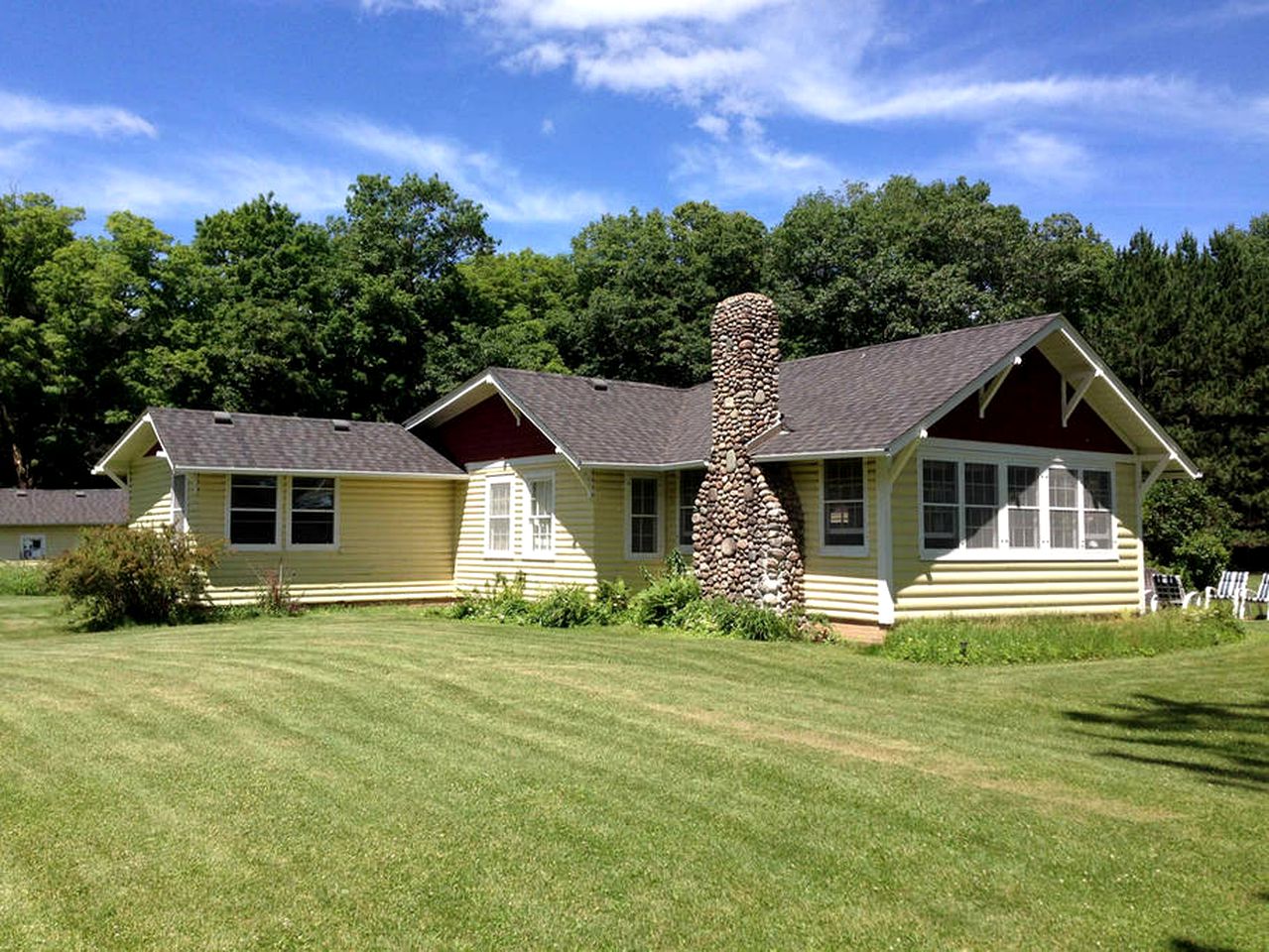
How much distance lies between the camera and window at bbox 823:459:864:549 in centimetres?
1655

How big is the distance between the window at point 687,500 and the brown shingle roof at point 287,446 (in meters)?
5.64

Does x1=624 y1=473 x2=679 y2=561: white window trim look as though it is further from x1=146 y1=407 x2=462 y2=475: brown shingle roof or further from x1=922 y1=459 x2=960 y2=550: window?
x1=922 y1=459 x2=960 y2=550: window

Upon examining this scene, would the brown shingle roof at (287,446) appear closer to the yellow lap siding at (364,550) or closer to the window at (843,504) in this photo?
the yellow lap siding at (364,550)

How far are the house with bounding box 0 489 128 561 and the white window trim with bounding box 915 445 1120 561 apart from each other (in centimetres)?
3370

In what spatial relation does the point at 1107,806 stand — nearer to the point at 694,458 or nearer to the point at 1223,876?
the point at 1223,876

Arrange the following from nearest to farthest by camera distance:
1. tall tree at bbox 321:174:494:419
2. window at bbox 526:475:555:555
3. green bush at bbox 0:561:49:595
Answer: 1. window at bbox 526:475:555:555
2. green bush at bbox 0:561:49:595
3. tall tree at bbox 321:174:494:419

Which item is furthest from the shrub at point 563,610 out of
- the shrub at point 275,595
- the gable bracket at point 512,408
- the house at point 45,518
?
the house at point 45,518

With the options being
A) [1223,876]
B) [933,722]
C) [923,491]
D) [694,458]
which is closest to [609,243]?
[694,458]

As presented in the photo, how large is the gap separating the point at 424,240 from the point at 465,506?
22.6m

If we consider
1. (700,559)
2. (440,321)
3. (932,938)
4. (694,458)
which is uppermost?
(440,321)

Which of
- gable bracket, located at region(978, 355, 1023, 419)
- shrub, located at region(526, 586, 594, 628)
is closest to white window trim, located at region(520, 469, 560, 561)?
shrub, located at region(526, 586, 594, 628)

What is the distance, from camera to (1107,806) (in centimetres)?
710

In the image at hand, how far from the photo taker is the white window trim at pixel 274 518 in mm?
21188

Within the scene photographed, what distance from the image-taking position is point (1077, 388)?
18531 millimetres
